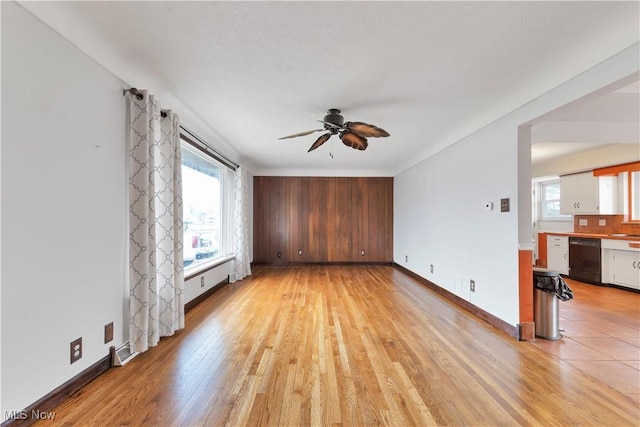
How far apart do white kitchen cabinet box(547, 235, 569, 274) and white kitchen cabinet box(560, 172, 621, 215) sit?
62 centimetres

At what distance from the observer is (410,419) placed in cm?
146

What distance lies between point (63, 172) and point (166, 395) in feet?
4.94

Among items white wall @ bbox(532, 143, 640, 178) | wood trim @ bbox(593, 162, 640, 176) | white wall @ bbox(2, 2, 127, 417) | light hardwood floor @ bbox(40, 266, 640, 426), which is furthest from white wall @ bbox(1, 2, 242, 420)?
wood trim @ bbox(593, 162, 640, 176)

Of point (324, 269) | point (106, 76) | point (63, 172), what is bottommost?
point (324, 269)

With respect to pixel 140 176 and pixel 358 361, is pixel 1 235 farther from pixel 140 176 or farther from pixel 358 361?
pixel 358 361

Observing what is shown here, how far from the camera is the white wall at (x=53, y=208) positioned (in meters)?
1.31

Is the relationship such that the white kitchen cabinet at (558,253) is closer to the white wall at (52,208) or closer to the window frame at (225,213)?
the window frame at (225,213)

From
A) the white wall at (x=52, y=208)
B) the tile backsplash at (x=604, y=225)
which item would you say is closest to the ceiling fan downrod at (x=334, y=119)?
the white wall at (x=52, y=208)

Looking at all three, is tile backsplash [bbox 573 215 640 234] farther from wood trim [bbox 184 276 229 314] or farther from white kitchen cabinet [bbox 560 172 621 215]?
wood trim [bbox 184 276 229 314]

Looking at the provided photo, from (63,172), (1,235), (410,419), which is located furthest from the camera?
(63,172)

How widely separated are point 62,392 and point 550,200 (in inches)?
336

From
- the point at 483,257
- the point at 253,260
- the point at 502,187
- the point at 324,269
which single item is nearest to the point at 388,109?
the point at 502,187

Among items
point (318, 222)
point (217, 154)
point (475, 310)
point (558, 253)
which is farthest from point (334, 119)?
point (558, 253)

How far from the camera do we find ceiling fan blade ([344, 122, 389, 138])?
254cm
